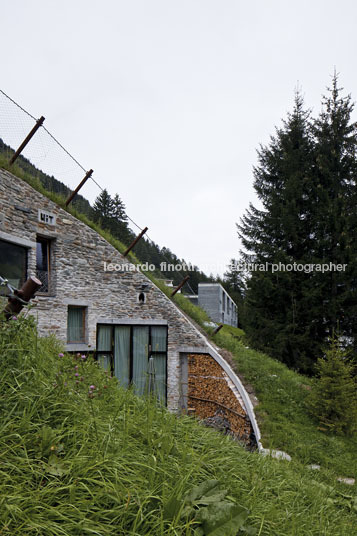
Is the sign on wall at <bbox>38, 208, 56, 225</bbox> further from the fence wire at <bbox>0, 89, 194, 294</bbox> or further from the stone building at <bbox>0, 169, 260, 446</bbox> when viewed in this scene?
the fence wire at <bbox>0, 89, 194, 294</bbox>

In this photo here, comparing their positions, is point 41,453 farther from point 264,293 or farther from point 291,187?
point 291,187

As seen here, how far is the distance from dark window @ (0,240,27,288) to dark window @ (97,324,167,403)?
112 inches

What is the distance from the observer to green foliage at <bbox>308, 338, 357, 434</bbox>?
340 inches

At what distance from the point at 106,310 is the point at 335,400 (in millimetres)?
6798

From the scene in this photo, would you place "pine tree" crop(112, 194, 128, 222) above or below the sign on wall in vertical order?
above

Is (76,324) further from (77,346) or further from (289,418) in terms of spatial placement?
(289,418)

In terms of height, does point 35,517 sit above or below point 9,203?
below

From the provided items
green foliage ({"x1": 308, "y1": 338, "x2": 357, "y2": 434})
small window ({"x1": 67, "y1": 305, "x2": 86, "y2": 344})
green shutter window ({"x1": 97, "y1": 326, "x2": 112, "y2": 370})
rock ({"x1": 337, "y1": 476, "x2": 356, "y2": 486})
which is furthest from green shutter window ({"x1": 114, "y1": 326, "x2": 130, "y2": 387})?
rock ({"x1": 337, "y1": 476, "x2": 356, "y2": 486})

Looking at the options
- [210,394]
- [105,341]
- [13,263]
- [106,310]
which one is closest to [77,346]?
[105,341]

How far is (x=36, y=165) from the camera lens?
9.14m

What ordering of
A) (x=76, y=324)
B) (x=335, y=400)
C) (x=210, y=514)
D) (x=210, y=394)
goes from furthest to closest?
(x=210, y=394) < (x=76, y=324) < (x=335, y=400) < (x=210, y=514)

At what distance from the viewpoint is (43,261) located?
9.00m

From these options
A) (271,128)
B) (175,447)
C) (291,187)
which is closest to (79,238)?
(175,447)

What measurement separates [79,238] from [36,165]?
2272 mm
